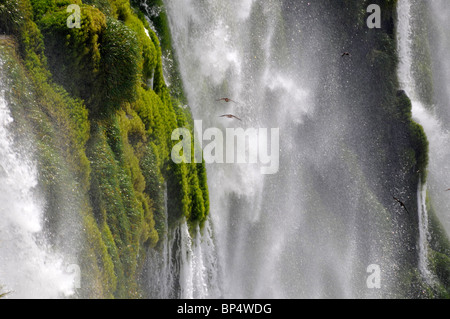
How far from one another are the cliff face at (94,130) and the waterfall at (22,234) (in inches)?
12.2

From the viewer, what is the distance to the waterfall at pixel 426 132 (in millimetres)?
27766

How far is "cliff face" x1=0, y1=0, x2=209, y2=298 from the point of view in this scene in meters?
12.7

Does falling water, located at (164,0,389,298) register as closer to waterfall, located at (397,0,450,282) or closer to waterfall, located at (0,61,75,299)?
waterfall, located at (397,0,450,282)

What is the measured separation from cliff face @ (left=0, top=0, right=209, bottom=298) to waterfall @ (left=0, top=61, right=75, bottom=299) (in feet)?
1.02

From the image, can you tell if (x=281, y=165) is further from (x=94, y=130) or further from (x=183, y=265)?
(x=94, y=130)

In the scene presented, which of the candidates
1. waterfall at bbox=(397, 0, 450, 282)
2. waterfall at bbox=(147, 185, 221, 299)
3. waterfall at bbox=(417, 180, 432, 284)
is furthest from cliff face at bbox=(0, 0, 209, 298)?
waterfall at bbox=(397, 0, 450, 282)

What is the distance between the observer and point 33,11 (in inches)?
532

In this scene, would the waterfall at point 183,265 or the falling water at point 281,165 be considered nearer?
the waterfall at point 183,265

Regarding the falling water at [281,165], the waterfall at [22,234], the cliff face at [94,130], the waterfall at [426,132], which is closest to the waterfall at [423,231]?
the waterfall at [426,132]

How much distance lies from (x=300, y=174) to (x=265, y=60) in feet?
18.3

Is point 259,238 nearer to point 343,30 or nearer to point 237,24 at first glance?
point 237,24

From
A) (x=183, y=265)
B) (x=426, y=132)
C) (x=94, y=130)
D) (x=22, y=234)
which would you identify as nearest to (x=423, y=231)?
(x=426, y=132)

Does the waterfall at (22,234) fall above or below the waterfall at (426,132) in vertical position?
below

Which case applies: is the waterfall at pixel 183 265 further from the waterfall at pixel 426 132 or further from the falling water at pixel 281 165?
the waterfall at pixel 426 132
